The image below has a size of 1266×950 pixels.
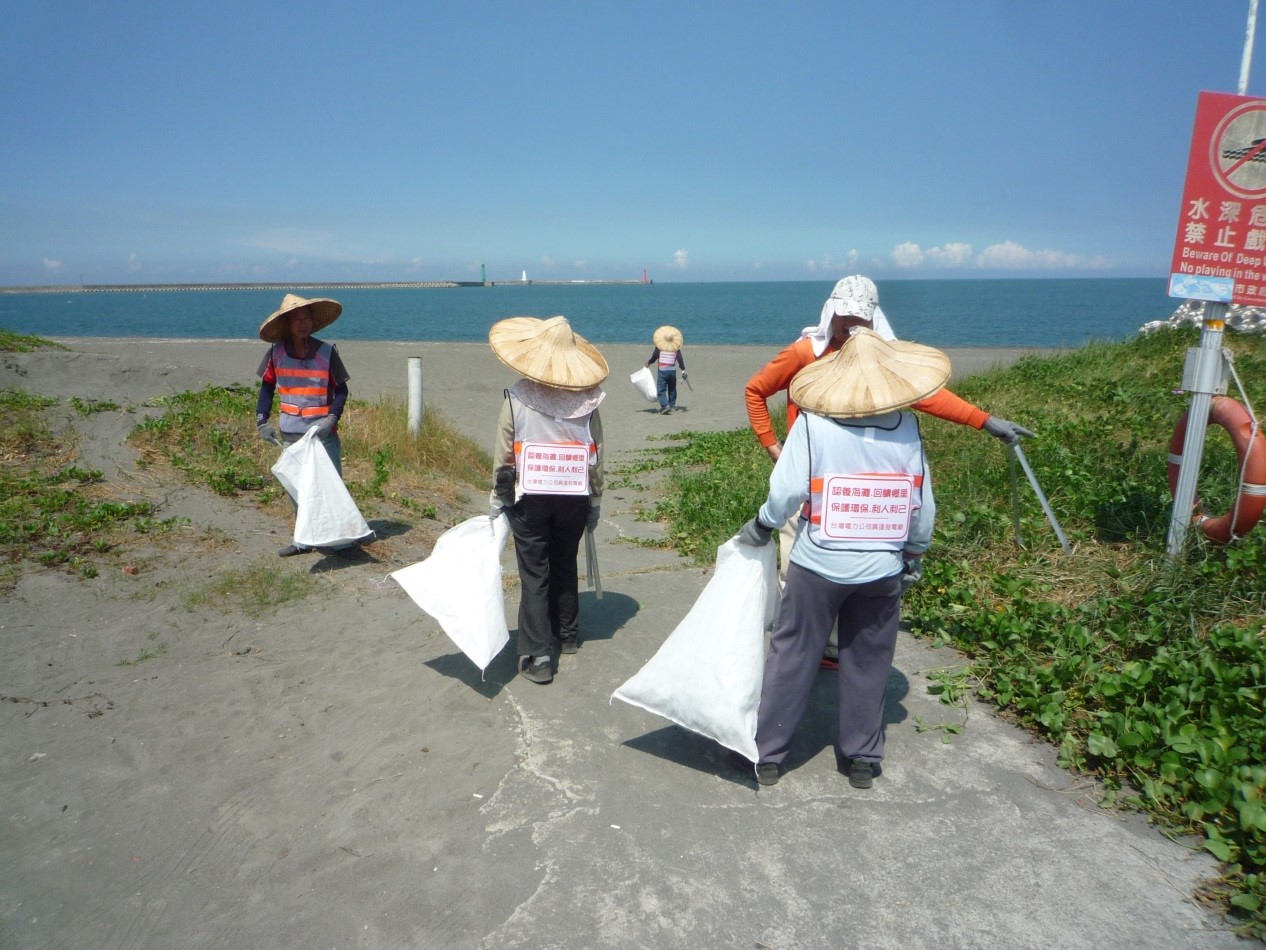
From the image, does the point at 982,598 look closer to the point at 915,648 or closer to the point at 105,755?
the point at 915,648

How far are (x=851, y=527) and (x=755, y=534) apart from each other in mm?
439

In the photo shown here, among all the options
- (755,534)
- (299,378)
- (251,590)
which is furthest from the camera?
(299,378)

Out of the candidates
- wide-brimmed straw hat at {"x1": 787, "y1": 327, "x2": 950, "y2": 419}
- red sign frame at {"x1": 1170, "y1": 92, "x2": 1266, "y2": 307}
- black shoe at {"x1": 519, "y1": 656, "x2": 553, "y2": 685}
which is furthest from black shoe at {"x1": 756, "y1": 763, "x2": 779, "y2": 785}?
red sign frame at {"x1": 1170, "y1": 92, "x2": 1266, "y2": 307}

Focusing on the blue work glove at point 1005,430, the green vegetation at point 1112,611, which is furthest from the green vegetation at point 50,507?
the blue work glove at point 1005,430

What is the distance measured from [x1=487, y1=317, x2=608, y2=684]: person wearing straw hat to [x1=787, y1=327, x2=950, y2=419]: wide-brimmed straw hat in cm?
142

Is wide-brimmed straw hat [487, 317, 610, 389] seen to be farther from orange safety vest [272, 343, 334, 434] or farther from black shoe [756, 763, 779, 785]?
orange safety vest [272, 343, 334, 434]

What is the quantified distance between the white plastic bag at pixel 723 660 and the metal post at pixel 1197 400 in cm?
300

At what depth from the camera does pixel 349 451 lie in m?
9.78

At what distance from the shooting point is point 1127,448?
7934 mm

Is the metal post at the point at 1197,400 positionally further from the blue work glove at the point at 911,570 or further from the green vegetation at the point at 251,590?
the green vegetation at the point at 251,590

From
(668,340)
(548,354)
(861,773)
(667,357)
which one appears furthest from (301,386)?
(668,340)

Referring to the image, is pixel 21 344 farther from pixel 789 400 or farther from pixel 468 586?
pixel 789 400

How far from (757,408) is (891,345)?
117 centimetres

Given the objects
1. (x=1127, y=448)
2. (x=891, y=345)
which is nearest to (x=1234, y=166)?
(x=891, y=345)
